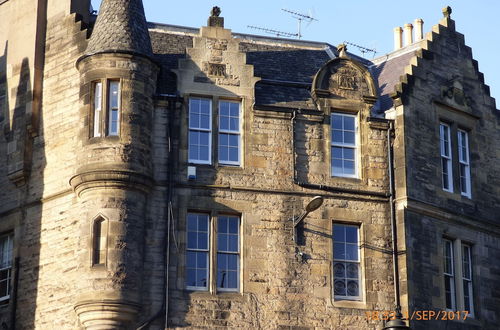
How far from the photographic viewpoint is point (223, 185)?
102 ft

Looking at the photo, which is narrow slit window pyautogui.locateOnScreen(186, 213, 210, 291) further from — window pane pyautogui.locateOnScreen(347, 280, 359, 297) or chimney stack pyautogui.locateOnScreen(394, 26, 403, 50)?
chimney stack pyautogui.locateOnScreen(394, 26, 403, 50)

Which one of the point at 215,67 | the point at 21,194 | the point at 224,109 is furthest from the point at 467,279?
the point at 21,194

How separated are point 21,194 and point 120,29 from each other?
17.9ft

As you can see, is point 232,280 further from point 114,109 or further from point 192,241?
point 114,109

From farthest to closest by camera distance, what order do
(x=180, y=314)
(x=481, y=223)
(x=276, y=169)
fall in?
1. (x=481, y=223)
2. (x=276, y=169)
3. (x=180, y=314)

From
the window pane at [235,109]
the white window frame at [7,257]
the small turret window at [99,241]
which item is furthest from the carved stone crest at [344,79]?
the white window frame at [7,257]

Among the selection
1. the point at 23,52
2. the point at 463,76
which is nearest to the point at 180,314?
the point at 23,52

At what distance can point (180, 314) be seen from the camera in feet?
97.1

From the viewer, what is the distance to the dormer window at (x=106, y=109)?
99.2 feet

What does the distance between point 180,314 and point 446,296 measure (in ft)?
24.8

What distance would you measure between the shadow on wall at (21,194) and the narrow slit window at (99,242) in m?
2.68

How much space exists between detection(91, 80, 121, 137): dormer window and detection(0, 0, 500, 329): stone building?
5 centimetres

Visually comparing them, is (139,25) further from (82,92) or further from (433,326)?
(433,326)

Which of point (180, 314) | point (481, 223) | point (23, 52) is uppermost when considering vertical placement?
point (23, 52)
